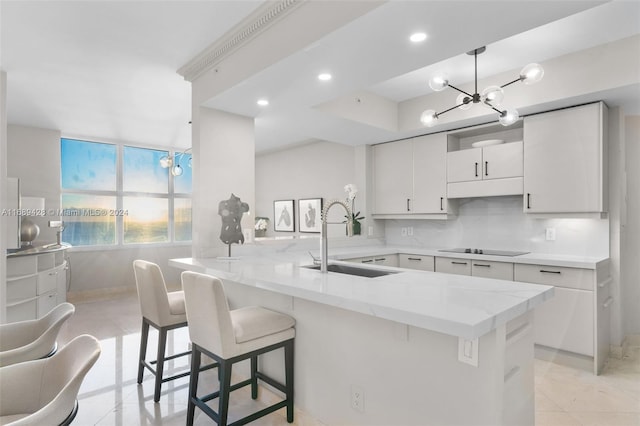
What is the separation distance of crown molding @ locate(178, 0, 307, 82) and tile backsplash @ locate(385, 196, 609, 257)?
2942 millimetres

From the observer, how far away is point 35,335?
1847 millimetres

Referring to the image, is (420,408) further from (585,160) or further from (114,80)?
(114,80)

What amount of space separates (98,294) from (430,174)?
5.23 m

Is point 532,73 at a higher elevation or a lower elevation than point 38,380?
higher

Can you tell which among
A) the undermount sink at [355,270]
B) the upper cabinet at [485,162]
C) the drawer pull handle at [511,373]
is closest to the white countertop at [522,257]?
the upper cabinet at [485,162]

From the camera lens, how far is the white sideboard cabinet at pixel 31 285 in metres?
3.32

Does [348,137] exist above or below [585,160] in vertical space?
above

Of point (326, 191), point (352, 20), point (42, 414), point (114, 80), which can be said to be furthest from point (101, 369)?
point (326, 191)

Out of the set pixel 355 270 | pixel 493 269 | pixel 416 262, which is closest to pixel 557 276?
pixel 493 269

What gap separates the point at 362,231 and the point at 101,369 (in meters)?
3.14

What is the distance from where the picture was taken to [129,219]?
19.9ft

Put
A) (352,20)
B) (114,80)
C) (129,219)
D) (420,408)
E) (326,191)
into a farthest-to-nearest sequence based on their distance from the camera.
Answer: (129,219) → (326,191) → (114,80) → (352,20) → (420,408)

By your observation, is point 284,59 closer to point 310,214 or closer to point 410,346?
point 410,346

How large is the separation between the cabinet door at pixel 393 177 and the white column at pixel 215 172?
→ 1925 millimetres
